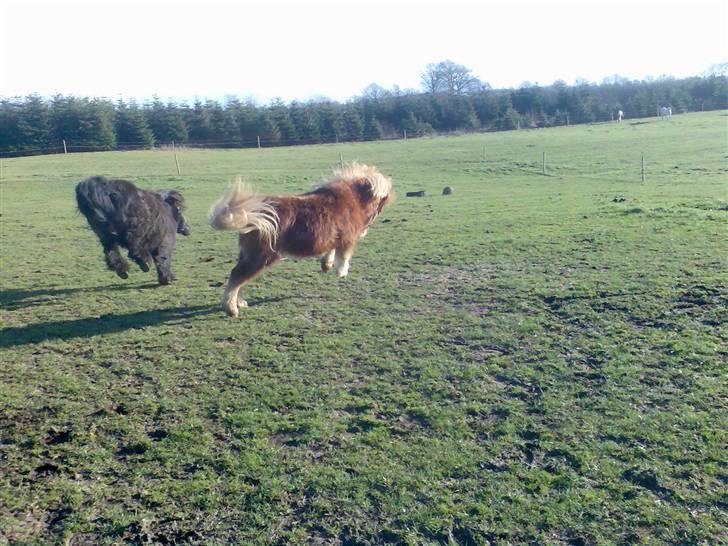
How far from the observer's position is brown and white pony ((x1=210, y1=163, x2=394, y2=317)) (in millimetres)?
7254

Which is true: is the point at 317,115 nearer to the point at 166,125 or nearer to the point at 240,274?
the point at 166,125

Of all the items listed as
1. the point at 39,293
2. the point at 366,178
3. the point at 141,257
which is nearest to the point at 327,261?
the point at 366,178

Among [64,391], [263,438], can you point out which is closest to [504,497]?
[263,438]

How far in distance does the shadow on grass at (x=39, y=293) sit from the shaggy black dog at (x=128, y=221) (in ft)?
0.90

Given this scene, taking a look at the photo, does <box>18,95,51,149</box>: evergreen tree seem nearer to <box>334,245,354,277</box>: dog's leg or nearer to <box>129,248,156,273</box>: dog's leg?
<box>129,248,156,273</box>: dog's leg

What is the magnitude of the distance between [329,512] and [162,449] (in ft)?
4.78

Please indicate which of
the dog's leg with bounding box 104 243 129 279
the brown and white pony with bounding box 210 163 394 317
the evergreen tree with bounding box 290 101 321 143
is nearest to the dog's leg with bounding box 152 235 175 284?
the dog's leg with bounding box 104 243 129 279

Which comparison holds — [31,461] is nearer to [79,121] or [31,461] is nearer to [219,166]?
[219,166]

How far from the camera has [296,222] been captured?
25.5 ft

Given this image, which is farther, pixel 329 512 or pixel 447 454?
pixel 447 454

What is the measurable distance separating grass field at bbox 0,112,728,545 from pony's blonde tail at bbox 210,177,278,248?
3.62ft

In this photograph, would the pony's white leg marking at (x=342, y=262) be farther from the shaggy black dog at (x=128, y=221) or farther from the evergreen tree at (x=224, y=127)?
the evergreen tree at (x=224, y=127)

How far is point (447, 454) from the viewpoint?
4.34m

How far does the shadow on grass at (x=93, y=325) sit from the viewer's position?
275 inches
